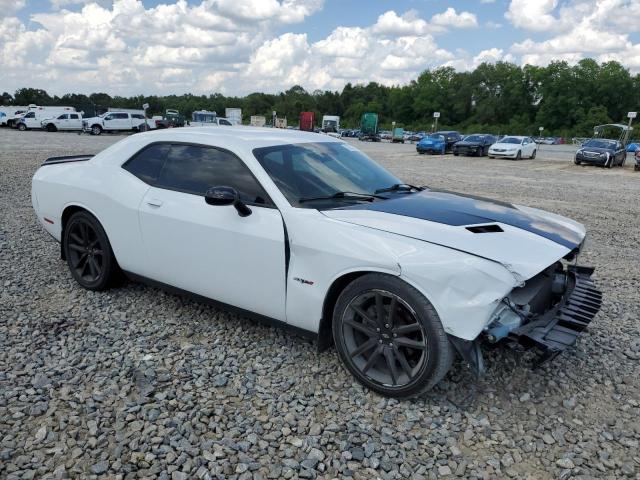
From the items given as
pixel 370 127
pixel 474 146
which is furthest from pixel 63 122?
pixel 370 127

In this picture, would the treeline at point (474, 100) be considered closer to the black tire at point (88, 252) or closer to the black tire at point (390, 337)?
the black tire at point (88, 252)

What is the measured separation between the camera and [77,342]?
3.50 metres

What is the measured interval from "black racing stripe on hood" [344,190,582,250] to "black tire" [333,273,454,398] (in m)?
0.56

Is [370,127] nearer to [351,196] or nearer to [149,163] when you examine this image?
[149,163]

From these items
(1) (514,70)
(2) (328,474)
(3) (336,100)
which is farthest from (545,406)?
(3) (336,100)

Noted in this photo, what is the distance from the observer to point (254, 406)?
9.31 ft

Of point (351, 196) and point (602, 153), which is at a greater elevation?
point (351, 196)

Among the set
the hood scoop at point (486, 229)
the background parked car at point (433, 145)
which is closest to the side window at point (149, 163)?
the hood scoop at point (486, 229)

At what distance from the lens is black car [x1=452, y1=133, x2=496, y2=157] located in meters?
27.5

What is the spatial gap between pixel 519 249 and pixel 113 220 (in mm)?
3076

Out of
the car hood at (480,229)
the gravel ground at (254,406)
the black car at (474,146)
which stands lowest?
the black car at (474,146)

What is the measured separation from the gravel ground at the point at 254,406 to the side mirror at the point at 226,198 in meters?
1.02

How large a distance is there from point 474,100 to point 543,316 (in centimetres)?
11835

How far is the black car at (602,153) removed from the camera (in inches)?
921
